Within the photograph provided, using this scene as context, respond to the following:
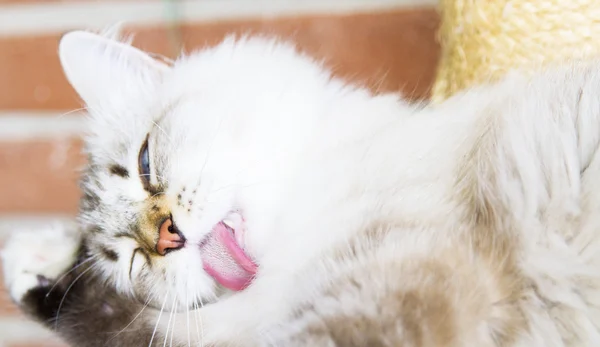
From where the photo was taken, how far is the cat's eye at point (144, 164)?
2.79 feet

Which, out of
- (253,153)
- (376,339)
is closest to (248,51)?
(253,153)

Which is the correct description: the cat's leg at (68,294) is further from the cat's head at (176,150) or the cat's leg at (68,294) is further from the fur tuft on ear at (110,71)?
the fur tuft on ear at (110,71)

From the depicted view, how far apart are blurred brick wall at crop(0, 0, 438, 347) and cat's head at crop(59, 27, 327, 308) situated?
162 millimetres

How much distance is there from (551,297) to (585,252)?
0.05 meters

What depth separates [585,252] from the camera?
0.56 metres

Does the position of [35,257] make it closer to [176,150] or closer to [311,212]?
[176,150]

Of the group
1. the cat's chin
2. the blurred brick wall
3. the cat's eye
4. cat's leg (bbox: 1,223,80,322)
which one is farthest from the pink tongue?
the blurred brick wall

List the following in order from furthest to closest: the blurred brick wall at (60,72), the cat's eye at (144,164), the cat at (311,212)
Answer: the blurred brick wall at (60,72) → the cat's eye at (144,164) → the cat at (311,212)

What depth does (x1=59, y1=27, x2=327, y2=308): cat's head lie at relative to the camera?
0.77m

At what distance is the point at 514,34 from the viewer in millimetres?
765

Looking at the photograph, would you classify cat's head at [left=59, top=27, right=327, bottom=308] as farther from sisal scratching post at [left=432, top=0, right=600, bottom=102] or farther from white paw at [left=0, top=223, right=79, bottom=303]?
sisal scratching post at [left=432, top=0, right=600, bottom=102]

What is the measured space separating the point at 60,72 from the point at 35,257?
50cm

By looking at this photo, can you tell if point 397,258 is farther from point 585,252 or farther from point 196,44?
point 196,44

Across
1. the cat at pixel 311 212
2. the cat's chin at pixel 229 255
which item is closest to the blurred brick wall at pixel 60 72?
the cat at pixel 311 212
